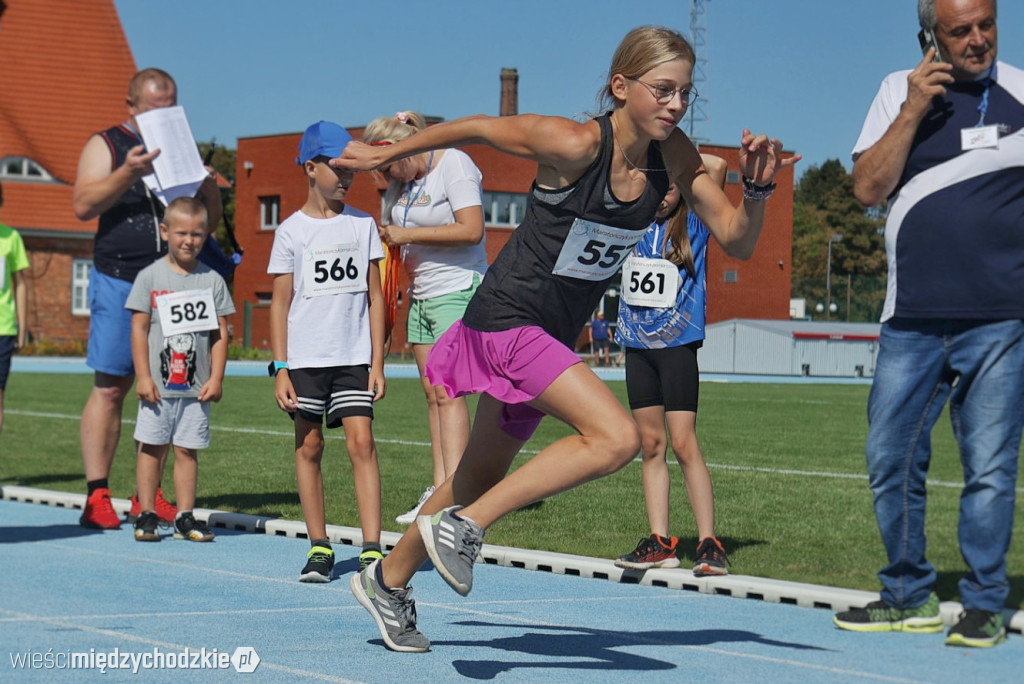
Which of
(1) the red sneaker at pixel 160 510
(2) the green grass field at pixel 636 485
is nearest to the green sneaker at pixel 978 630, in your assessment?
(2) the green grass field at pixel 636 485

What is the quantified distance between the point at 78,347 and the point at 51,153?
9.37 metres

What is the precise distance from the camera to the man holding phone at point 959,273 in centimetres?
555

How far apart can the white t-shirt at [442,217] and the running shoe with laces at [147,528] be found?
2.02 meters

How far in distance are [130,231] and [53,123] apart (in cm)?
4916

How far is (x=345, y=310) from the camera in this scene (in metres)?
7.51

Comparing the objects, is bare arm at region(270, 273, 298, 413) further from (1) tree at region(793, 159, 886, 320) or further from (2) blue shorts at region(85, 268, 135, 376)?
(1) tree at region(793, 159, 886, 320)

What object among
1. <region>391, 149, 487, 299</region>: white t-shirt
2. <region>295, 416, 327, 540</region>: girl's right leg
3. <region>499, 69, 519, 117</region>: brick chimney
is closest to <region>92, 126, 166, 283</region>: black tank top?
<region>391, 149, 487, 299</region>: white t-shirt

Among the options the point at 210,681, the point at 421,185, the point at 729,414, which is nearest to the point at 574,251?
the point at 210,681

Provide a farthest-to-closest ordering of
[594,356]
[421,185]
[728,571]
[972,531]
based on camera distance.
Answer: [594,356]
[421,185]
[728,571]
[972,531]

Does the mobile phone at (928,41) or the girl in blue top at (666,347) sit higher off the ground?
the mobile phone at (928,41)

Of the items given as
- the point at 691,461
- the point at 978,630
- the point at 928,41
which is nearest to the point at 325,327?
the point at 691,461

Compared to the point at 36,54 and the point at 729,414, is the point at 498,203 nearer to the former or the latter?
the point at 36,54

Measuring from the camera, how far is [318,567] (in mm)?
6898

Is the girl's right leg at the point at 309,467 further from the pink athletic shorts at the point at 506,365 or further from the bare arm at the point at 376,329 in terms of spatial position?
the pink athletic shorts at the point at 506,365
